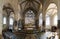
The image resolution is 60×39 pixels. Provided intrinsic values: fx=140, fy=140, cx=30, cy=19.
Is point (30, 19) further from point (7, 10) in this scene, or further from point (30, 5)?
point (7, 10)

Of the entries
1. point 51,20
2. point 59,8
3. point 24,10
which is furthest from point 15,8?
point 51,20

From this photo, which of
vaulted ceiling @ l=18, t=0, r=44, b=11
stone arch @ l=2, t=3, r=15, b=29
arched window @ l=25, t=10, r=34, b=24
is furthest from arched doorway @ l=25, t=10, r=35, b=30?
stone arch @ l=2, t=3, r=15, b=29

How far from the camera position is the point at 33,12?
31.2 m

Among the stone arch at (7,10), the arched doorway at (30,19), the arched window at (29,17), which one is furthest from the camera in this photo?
the arched window at (29,17)

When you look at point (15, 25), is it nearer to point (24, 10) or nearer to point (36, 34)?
point (36, 34)

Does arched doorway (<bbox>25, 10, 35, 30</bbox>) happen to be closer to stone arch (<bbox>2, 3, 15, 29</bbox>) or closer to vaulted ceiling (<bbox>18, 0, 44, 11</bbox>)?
vaulted ceiling (<bbox>18, 0, 44, 11</bbox>)

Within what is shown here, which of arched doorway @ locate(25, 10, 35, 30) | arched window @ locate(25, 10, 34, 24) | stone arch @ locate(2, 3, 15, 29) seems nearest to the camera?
stone arch @ locate(2, 3, 15, 29)

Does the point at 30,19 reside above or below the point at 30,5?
below

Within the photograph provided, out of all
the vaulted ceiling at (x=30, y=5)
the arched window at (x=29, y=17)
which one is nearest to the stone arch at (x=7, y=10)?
the vaulted ceiling at (x=30, y=5)

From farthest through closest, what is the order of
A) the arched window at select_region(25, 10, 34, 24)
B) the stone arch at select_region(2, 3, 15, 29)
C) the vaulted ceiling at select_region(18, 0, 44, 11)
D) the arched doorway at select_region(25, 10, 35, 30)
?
the arched window at select_region(25, 10, 34, 24)
the arched doorway at select_region(25, 10, 35, 30)
the vaulted ceiling at select_region(18, 0, 44, 11)
the stone arch at select_region(2, 3, 15, 29)

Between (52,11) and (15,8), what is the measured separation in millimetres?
12901

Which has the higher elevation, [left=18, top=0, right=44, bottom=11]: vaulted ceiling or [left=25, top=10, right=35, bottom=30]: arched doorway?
[left=18, top=0, right=44, bottom=11]: vaulted ceiling

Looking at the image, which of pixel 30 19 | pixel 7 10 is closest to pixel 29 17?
pixel 30 19

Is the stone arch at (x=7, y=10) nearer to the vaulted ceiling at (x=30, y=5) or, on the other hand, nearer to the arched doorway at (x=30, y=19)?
the vaulted ceiling at (x=30, y=5)
